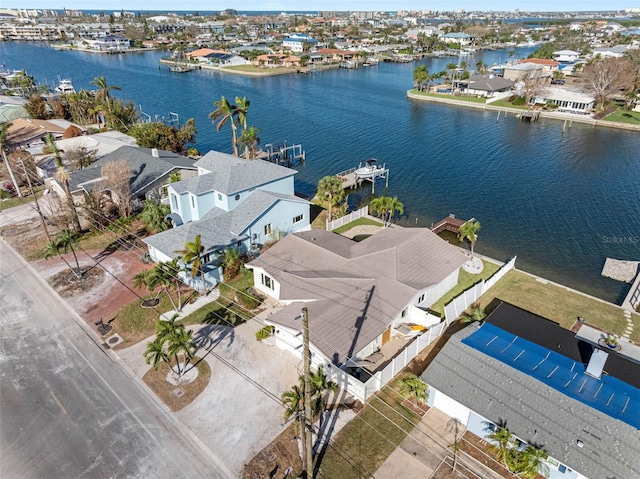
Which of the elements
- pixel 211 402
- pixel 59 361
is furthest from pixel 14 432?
pixel 211 402

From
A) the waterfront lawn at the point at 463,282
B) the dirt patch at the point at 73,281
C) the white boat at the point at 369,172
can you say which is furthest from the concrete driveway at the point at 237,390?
the white boat at the point at 369,172

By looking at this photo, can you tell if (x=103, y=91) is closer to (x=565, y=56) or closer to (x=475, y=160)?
(x=475, y=160)

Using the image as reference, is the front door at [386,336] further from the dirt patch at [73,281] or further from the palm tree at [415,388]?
the dirt patch at [73,281]

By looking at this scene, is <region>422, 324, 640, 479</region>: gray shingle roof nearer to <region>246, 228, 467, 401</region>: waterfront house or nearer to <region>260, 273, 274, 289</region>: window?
<region>246, 228, 467, 401</region>: waterfront house

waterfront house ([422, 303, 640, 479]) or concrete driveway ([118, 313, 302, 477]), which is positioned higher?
waterfront house ([422, 303, 640, 479])

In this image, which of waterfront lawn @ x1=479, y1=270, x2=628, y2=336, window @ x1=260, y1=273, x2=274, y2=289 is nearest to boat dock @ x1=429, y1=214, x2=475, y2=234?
waterfront lawn @ x1=479, y1=270, x2=628, y2=336

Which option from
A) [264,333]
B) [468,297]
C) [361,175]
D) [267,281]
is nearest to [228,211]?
[267,281]
